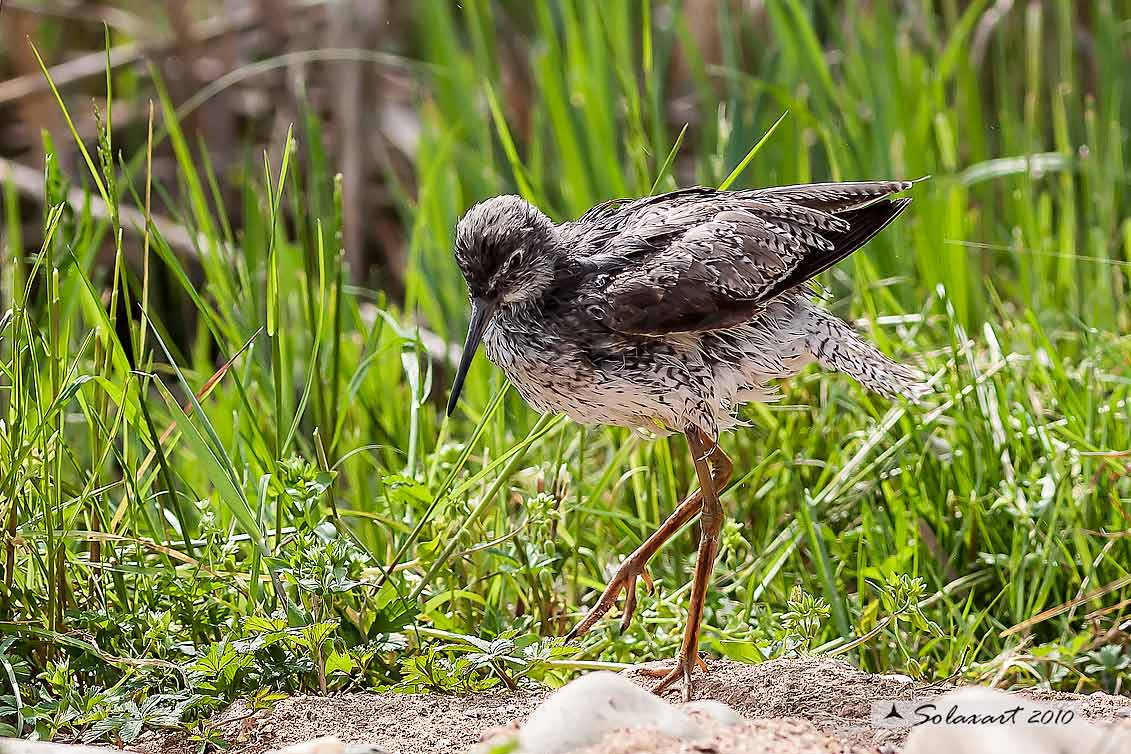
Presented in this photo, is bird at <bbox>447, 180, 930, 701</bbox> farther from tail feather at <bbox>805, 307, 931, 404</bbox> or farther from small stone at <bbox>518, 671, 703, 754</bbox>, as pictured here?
small stone at <bbox>518, 671, 703, 754</bbox>

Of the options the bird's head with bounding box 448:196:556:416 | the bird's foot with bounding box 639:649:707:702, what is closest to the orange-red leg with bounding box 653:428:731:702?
the bird's foot with bounding box 639:649:707:702

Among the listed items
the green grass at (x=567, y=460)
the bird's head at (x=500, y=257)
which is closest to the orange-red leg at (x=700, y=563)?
the green grass at (x=567, y=460)

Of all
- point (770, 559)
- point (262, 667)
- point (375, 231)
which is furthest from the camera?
point (375, 231)

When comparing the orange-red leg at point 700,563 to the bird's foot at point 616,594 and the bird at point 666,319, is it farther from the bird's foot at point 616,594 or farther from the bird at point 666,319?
the bird's foot at point 616,594

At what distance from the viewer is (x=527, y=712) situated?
3.07 meters

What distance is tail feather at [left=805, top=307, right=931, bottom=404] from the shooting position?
143 inches

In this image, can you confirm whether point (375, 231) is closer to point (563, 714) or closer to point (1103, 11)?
point (1103, 11)

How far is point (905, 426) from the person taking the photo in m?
4.25

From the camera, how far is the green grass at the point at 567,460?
3.19 m

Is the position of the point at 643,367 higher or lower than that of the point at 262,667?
higher

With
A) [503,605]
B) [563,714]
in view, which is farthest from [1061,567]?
[563,714]

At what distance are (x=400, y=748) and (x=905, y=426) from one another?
218cm

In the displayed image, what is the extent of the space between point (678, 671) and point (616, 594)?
0.33 metres

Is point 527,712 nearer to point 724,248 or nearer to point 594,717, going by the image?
point 594,717
